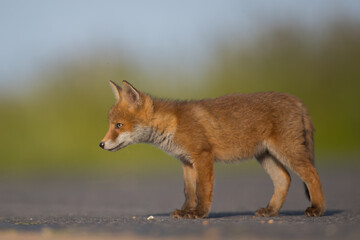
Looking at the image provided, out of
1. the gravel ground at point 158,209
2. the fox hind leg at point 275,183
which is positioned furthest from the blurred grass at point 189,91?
the fox hind leg at point 275,183

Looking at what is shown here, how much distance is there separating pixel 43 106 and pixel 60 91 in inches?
38.6

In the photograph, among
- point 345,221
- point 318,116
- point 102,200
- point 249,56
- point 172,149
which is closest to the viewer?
point 345,221

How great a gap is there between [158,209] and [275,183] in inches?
102

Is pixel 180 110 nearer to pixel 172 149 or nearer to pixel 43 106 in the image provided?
pixel 172 149

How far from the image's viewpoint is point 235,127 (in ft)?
25.8

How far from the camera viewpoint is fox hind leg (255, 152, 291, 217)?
7840mm

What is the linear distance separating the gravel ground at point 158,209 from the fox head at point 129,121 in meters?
1.02

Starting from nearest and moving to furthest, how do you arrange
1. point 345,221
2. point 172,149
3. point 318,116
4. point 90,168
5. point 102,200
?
point 345,221, point 172,149, point 102,200, point 90,168, point 318,116

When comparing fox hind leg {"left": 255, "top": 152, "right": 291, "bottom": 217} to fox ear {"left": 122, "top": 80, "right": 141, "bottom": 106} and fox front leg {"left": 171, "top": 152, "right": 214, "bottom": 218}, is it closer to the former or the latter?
fox front leg {"left": 171, "top": 152, "right": 214, "bottom": 218}

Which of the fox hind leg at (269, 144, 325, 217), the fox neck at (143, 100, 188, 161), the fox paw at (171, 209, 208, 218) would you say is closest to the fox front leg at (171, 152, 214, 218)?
the fox paw at (171, 209, 208, 218)

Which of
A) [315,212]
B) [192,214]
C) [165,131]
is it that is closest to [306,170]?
[315,212]

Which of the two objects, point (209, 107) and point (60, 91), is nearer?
point (209, 107)

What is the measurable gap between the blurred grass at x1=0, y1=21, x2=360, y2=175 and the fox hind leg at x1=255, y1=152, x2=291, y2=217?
11.8 m

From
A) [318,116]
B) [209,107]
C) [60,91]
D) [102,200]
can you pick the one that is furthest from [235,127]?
[60,91]
